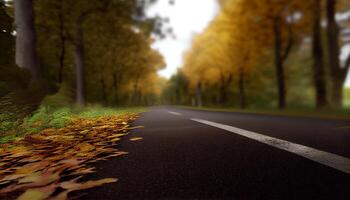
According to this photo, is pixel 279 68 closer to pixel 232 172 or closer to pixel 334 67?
pixel 334 67

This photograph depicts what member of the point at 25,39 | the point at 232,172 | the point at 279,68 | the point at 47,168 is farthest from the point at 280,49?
the point at 47,168

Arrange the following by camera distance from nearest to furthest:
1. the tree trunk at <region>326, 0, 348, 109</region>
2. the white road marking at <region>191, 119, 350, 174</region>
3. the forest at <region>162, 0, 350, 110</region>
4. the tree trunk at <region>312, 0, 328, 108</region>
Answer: the white road marking at <region>191, 119, 350, 174</region> → the tree trunk at <region>326, 0, 348, 109</region> → the forest at <region>162, 0, 350, 110</region> → the tree trunk at <region>312, 0, 328, 108</region>

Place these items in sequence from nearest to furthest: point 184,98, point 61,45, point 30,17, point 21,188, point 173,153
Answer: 1. point 21,188
2. point 173,153
3. point 30,17
4. point 61,45
5. point 184,98

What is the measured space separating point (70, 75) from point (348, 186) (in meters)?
30.1

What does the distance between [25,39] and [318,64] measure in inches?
556

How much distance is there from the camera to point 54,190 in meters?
1.79

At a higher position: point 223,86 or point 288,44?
point 288,44

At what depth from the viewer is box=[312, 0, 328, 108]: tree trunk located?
14.9 m

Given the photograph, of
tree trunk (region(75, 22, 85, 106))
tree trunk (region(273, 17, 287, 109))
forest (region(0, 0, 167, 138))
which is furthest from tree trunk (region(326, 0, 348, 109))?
tree trunk (region(75, 22, 85, 106))

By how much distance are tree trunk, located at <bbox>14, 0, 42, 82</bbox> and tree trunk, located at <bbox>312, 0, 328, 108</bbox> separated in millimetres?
13606

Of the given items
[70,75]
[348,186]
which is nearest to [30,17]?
[348,186]

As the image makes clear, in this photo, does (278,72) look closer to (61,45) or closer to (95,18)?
(95,18)

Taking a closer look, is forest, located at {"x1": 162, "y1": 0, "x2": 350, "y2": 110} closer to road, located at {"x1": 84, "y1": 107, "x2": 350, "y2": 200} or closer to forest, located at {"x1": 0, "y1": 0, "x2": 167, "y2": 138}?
forest, located at {"x1": 0, "y1": 0, "x2": 167, "y2": 138}

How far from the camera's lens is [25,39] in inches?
362
